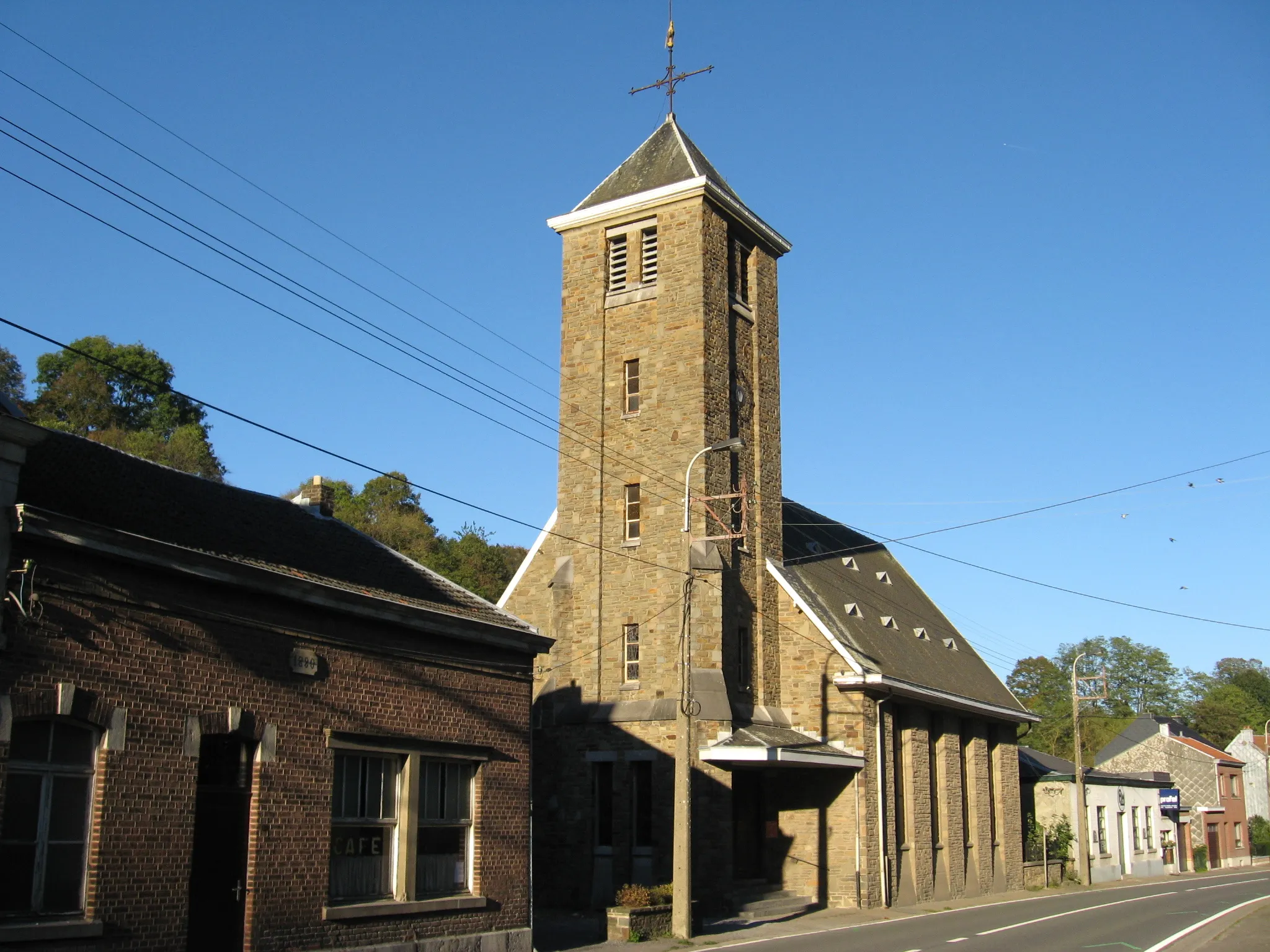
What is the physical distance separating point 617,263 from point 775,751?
12.9 metres

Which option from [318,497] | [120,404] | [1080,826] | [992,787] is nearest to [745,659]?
[318,497]

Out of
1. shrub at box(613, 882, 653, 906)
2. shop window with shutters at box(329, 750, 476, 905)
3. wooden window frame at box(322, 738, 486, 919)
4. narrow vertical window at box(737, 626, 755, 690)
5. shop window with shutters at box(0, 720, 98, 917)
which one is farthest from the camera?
narrow vertical window at box(737, 626, 755, 690)

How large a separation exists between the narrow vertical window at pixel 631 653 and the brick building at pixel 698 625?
0.15 feet

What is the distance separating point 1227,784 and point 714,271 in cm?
5214

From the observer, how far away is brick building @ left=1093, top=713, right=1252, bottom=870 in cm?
6419

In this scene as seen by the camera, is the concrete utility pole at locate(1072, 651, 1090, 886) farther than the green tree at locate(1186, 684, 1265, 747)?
No

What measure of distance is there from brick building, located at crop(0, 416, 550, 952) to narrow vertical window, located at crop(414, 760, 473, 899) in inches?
1.4

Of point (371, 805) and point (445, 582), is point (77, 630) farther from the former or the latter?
point (445, 582)

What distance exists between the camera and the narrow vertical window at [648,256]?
30.3 meters

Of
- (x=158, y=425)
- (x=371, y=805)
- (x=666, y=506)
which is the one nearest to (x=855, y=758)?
(x=666, y=506)

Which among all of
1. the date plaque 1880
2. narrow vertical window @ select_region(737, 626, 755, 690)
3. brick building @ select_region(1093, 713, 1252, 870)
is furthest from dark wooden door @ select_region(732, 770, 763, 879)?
brick building @ select_region(1093, 713, 1252, 870)

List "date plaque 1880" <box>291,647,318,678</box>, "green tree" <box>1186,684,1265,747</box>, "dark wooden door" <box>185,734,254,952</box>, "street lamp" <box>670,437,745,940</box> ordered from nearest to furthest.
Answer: "dark wooden door" <box>185,734,254,952</box>, "date plaque 1880" <box>291,647,318,678</box>, "street lamp" <box>670,437,745,940</box>, "green tree" <box>1186,684,1265,747</box>

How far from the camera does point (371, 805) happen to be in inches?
650

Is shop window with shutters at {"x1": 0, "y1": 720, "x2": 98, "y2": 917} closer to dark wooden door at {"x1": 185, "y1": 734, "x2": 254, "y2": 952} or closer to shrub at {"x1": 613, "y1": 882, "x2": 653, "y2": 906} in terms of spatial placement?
dark wooden door at {"x1": 185, "y1": 734, "x2": 254, "y2": 952}
